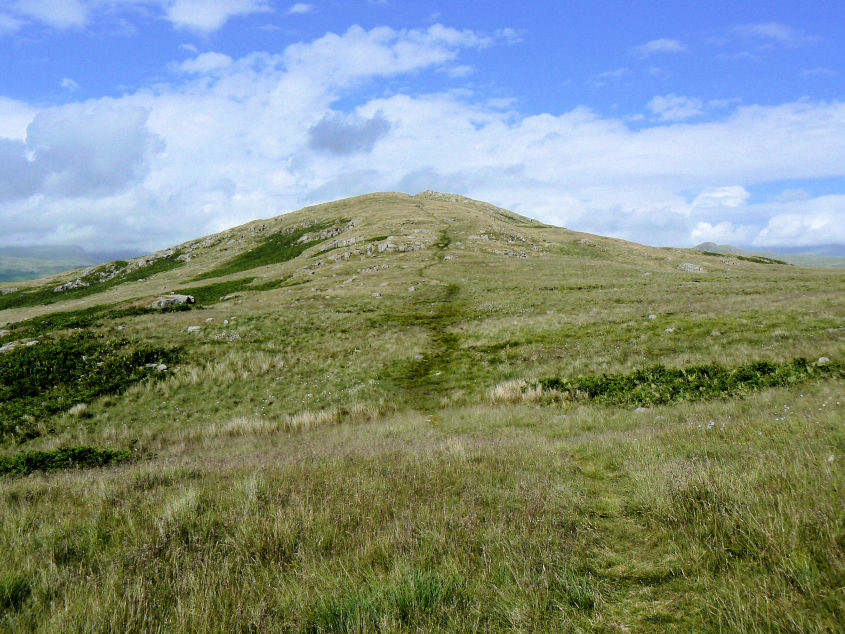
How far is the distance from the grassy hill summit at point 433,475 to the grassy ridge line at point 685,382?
105 millimetres

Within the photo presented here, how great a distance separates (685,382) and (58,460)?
19.6 metres

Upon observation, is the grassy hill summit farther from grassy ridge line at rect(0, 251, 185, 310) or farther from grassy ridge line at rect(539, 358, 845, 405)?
grassy ridge line at rect(0, 251, 185, 310)

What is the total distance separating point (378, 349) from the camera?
24.9m

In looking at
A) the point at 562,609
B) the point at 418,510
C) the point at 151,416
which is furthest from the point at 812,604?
the point at 151,416

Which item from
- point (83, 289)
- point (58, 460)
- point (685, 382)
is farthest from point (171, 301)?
point (83, 289)

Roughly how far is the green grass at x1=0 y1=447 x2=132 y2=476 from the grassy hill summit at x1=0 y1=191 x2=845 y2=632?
0.07 metres

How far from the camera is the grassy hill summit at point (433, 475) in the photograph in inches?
140

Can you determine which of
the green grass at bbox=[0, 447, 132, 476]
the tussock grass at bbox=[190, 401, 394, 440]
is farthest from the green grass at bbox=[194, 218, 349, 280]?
the green grass at bbox=[0, 447, 132, 476]

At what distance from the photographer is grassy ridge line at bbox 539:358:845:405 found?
41.8 feet

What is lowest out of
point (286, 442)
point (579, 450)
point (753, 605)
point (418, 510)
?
point (286, 442)

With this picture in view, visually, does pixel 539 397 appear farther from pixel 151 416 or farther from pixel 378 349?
pixel 151 416

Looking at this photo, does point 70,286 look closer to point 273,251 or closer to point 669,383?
point 273,251

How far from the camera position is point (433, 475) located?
7.09 m

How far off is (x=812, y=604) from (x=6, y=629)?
21.8 ft
